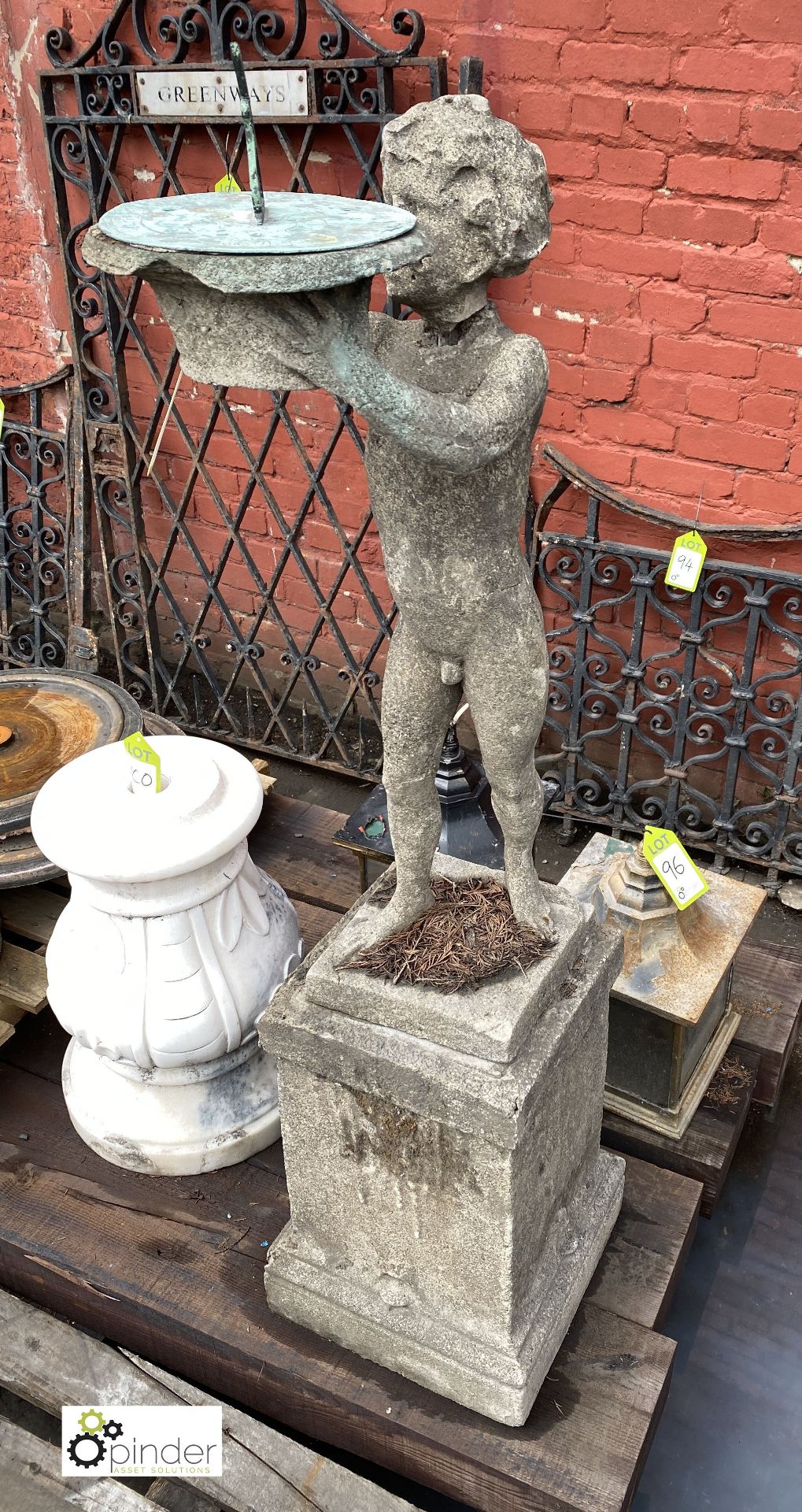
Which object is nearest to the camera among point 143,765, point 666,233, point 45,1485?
point 45,1485

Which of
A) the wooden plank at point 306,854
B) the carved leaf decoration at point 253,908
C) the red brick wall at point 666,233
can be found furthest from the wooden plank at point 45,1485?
the red brick wall at point 666,233

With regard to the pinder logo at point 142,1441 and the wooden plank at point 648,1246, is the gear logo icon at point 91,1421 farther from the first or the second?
the wooden plank at point 648,1246

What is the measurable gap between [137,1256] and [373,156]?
2722 mm

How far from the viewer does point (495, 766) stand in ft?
5.84

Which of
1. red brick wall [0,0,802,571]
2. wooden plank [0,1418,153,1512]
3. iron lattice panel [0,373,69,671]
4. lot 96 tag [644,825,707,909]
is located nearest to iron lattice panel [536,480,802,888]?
red brick wall [0,0,802,571]

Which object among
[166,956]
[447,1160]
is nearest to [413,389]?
[447,1160]

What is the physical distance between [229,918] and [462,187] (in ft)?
4.59

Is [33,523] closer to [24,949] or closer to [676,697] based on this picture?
[24,949]

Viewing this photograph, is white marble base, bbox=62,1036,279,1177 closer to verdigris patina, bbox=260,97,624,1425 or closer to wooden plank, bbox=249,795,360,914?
verdigris patina, bbox=260,97,624,1425

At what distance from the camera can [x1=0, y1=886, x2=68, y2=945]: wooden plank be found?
2838mm

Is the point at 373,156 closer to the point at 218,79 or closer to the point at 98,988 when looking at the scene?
the point at 218,79

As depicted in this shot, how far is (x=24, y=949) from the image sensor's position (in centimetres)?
274

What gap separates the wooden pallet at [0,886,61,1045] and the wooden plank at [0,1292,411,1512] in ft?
2.04

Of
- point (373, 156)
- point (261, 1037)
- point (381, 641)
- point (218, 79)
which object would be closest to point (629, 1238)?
point (261, 1037)
